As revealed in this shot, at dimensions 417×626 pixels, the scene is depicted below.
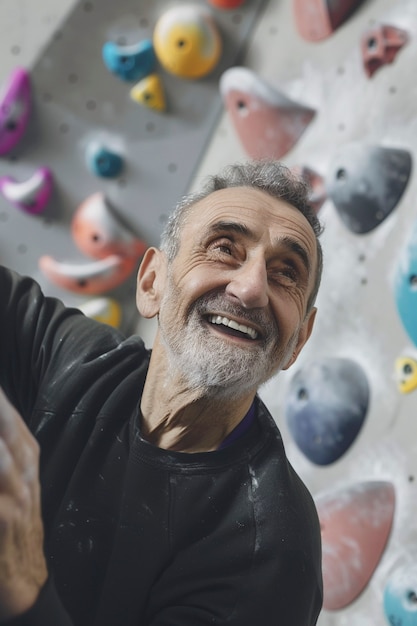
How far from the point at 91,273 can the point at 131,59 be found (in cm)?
45

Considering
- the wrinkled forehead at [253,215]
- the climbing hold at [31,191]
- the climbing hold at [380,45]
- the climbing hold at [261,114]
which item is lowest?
the climbing hold at [31,191]

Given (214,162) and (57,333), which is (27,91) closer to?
(214,162)

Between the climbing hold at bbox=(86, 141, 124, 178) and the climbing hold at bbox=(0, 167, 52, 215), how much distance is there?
0.33ft

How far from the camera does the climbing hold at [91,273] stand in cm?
180

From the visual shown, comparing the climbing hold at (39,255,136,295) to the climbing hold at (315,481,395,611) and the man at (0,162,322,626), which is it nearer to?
the climbing hold at (315,481,395,611)

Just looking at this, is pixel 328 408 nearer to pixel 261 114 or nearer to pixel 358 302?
pixel 358 302

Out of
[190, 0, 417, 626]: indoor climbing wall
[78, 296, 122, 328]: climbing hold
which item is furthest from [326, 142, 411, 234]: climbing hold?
[78, 296, 122, 328]: climbing hold

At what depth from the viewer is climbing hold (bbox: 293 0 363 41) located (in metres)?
1.48

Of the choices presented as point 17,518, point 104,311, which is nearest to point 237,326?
point 17,518

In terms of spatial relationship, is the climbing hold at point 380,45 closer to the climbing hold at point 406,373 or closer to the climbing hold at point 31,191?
the climbing hold at point 406,373

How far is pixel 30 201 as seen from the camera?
182 centimetres

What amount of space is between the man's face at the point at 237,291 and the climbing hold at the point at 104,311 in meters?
0.99

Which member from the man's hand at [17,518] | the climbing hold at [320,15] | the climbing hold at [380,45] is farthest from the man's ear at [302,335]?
the climbing hold at [320,15]

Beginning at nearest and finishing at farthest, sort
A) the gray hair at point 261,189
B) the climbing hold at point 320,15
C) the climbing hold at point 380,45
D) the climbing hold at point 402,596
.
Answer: the gray hair at point 261,189 < the climbing hold at point 402,596 < the climbing hold at point 380,45 < the climbing hold at point 320,15
